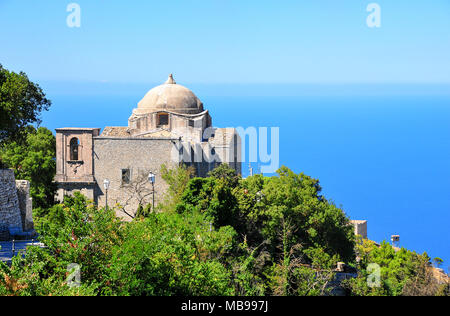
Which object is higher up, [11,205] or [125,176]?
[125,176]

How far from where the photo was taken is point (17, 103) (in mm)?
27547

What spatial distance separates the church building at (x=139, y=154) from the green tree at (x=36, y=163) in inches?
26.3

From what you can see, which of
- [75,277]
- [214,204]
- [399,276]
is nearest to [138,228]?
[75,277]

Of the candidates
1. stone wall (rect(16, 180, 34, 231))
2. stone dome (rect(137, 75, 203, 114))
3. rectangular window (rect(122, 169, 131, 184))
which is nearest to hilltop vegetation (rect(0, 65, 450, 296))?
stone wall (rect(16, 180, 34, 231))

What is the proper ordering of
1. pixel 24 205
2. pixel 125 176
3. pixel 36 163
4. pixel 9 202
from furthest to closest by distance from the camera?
pixel 36 163, pixel 125 176, pixel 24 205, pixel 9 202

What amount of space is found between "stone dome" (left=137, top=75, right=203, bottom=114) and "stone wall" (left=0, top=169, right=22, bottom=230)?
14891mm

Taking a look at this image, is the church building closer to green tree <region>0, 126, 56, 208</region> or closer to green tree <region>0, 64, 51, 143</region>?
green tree <region>0, 126, 56, 208</region>

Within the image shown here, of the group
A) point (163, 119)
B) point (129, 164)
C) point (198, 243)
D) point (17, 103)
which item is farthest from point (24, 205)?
point (163, 119)

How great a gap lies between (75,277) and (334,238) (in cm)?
1472

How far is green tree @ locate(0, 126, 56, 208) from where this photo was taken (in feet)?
114

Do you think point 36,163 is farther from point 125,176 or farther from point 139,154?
point 139,154

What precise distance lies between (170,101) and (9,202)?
15.9 metres

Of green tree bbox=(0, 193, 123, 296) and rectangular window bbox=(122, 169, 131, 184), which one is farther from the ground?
rectangular window bbox=(122, 169, 131, 184)

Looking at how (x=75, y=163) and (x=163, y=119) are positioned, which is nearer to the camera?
(x=75, y=163)
